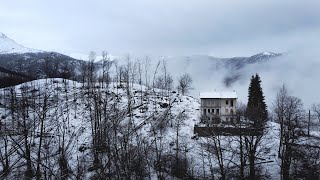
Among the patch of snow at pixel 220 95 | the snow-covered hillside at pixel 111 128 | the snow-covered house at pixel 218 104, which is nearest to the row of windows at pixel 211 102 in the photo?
the snow-covered house at pixel 218 104

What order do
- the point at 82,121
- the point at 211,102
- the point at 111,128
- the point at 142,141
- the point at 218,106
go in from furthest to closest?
1. the point at 211,102
2. the point at 218,106
3. the point at 82,121
4. the point at 111,128
5. the point at 142,141

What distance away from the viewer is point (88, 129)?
155 ft

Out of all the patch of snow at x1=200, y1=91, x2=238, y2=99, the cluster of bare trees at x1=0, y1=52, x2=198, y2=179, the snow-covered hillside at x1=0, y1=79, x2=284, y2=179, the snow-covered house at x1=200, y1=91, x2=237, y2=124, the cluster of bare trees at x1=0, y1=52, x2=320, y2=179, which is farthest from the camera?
the patch of snow at x1=200, y1=91, x2=238, y2=99

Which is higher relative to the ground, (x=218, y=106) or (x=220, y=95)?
(x=220, y=95)

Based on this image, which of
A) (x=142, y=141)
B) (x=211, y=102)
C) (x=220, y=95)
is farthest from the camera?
(x=220, y=95)

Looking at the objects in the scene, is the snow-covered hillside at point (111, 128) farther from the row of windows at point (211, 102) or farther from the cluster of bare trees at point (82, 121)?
the row of windows at point (211, 102)

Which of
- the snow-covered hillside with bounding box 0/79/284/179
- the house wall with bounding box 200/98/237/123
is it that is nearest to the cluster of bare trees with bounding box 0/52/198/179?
the snow-covered hillside with bounding box 0/79/284/179

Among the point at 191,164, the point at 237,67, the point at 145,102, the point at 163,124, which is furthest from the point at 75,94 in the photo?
the point at 237,67

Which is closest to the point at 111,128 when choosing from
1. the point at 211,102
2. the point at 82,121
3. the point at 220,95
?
the point at 82,121

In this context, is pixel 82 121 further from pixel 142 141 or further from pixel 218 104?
pixel 142 141

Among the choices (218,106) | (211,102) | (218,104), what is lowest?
(218,106)

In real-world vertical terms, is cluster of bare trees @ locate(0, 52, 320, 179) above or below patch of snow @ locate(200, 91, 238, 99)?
below

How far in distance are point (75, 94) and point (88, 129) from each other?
22409mm

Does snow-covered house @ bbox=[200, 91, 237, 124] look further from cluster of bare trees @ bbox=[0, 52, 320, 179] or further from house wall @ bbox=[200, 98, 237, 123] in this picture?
cluster of bare trees @ bbox=[0, 52, 320, 179]
